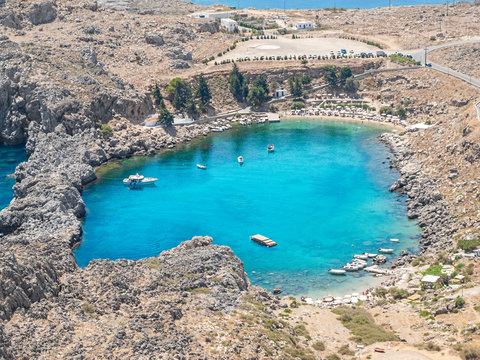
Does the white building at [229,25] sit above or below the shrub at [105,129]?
above

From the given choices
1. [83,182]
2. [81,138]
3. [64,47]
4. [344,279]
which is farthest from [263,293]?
Result: [64,47]

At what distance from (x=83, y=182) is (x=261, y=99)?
5464 centimetres

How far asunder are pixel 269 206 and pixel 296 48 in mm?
79918

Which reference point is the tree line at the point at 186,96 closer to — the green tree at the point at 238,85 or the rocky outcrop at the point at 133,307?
the green tree at the point at 238,85

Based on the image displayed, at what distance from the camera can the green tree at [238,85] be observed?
15438cm

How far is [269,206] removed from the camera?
10194 centimetres

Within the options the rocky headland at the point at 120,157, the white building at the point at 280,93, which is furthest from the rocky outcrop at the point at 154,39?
the white building at the point at 280,93

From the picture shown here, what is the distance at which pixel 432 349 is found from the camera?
57.2 meters

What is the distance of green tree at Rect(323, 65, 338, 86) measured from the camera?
511 ft

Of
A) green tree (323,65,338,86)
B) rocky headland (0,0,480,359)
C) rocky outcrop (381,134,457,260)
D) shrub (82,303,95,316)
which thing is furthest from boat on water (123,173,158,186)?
green tree (323,65,338,86)

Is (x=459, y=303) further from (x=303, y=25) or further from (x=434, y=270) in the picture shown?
(x=303, y=25)

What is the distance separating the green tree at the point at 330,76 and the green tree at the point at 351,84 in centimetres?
297

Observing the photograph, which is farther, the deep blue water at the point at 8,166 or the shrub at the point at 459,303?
the deep blue water at the point at 8,166

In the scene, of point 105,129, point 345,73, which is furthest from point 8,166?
point 345,73
